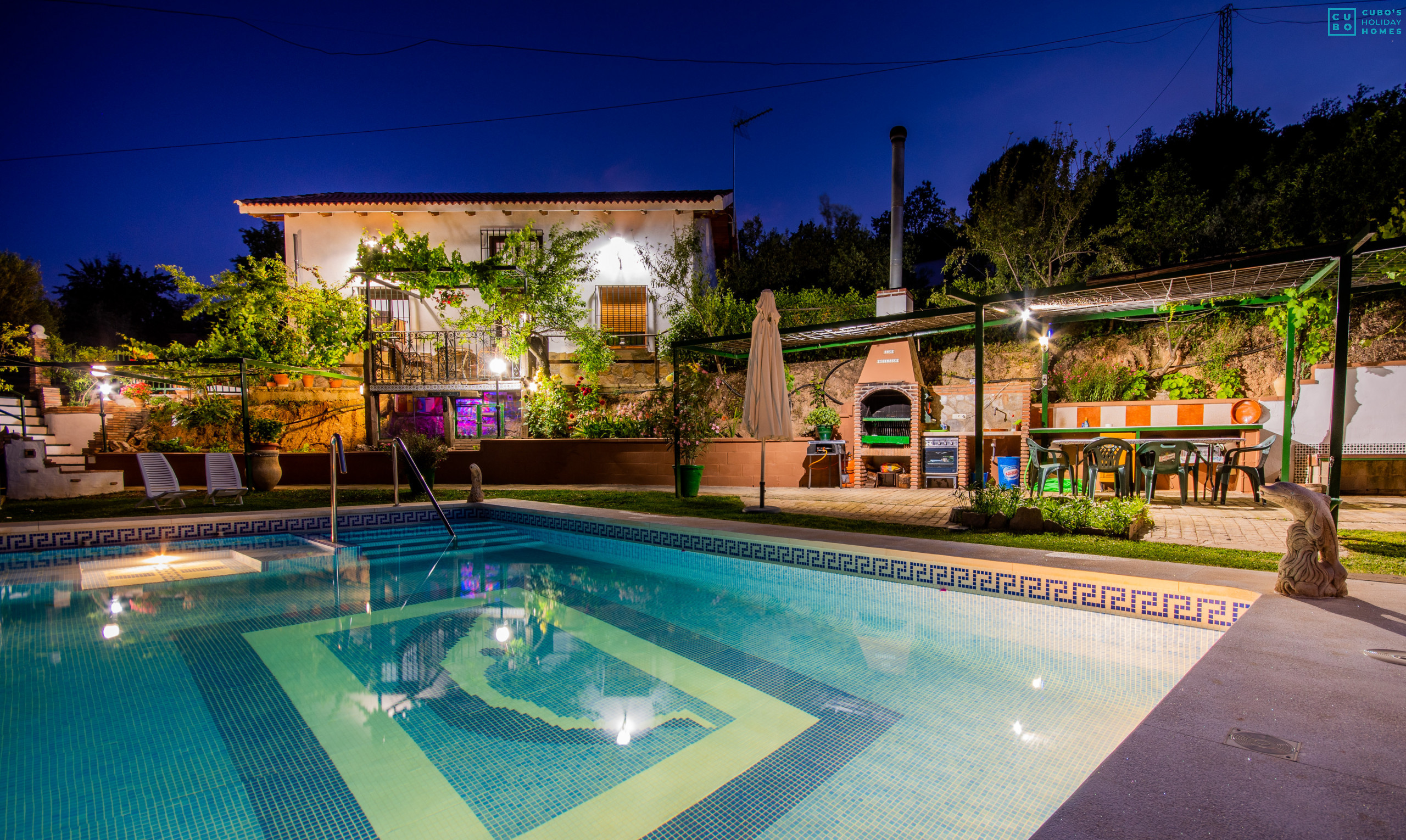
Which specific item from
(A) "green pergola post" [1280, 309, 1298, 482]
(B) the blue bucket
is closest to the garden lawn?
(A) "green pergola post" [1280, 309, 1298, 482]

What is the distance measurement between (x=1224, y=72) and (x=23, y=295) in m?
40.2

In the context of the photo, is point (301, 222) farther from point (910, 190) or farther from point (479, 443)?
point (910, 190)

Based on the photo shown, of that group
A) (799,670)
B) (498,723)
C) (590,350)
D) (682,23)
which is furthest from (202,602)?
(682,23)

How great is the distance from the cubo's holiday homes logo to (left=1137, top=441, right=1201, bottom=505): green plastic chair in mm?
9351

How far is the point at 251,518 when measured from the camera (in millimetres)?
6539

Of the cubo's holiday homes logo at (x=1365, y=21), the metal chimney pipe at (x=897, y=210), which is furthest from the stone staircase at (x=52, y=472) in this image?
the cubo's holiday homes logo at (x=1365, y=21)

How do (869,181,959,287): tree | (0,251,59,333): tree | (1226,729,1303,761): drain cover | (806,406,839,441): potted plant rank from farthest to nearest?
1. (869,181,959,287): tree
2. (0,251,59,333): tree
3. (806,406,839,441): potted plant
4. (1226,729,1303,761): drain cover

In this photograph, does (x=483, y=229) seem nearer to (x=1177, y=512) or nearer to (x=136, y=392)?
(x=136, y=392)

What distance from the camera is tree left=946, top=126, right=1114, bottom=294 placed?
1319 centimetres

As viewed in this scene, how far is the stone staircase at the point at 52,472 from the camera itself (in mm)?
9039

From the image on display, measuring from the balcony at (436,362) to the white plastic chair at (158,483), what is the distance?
5.83 m

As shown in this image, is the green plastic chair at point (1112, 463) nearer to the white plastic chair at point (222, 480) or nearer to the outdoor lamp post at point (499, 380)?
the outdoor lamp post at point (499, 380)

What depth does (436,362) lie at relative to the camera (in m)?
15.2

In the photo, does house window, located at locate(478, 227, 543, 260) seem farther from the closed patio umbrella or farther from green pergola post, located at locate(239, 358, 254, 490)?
the closed patio umbrella
